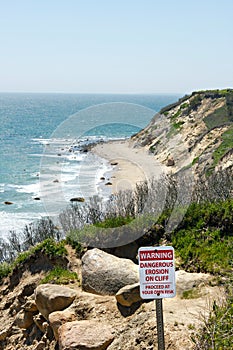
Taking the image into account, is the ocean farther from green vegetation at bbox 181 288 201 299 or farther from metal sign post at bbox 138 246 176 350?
metal sign post at bbox 138 246 176 350

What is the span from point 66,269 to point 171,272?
786 cm

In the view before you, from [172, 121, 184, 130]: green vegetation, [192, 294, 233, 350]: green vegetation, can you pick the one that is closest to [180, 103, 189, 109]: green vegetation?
[172, 121, 184, 130]: green vegetation

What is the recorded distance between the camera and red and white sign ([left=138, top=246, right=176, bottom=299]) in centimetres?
610

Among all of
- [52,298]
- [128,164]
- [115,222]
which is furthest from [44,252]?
[128,164]

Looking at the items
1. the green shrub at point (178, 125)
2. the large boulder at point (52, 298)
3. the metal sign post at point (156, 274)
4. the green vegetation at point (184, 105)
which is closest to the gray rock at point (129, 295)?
the large boulder at point (52, 298)

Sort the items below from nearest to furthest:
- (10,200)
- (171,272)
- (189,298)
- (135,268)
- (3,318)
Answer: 1. (171,272)
2. (189,298)
3. (135,268)
4. (3,318)
5. (10,200)

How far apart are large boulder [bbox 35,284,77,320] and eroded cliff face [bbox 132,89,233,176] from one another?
2674 centimetres

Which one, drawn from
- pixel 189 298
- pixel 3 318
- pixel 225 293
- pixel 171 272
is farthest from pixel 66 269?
pixel 171 272

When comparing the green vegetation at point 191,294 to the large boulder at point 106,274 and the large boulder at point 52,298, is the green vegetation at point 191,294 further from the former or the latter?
the large boulder at point 52,298

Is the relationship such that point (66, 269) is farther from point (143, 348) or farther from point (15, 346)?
point (143, 348)

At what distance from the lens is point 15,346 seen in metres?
11.9

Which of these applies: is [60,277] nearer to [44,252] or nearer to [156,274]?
[44,252]

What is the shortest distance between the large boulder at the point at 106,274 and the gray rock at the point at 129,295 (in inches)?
31.3

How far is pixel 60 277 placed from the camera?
41.8 feet
